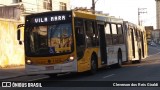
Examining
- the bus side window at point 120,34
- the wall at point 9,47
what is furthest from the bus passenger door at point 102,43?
the wall at point 9,47

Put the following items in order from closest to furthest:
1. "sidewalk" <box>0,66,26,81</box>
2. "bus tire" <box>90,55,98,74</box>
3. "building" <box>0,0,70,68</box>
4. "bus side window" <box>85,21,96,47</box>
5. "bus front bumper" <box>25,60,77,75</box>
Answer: "bus front bumper" <box>25,60,77,75</box>, "bus side window" <box>85,21,96,47</box>, "bus tire" <box>90,55,98,74</box>, "sidewalk" <box>0,66,26,81</box>, "building" <box>0,0,70,68</box>

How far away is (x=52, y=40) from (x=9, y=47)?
46.1 feet

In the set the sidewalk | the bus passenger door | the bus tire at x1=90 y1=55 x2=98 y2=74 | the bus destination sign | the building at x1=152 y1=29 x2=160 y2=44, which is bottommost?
the building at x1=152 y1=29 x2=160 y2=44

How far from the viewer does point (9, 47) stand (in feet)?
109

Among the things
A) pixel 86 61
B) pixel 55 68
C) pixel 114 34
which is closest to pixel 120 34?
pixel 114 34

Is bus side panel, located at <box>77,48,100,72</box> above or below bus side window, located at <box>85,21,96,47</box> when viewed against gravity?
below

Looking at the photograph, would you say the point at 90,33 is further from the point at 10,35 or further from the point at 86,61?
the point at 10,35

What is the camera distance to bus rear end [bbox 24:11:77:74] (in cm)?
1980

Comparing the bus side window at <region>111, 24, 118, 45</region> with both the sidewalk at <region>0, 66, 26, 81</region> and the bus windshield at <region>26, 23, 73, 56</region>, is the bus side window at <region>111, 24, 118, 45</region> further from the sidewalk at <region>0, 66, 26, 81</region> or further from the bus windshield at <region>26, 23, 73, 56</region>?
the bus windshield at <region>26, 23, 73, 56</region>

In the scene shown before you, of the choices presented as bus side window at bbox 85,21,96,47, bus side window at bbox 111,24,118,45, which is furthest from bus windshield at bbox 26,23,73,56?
bus side window at bbox 111,24,118,45

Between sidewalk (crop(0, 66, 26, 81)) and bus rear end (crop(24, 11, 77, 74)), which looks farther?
sidewalk (crop(0, 66, 26, 81))

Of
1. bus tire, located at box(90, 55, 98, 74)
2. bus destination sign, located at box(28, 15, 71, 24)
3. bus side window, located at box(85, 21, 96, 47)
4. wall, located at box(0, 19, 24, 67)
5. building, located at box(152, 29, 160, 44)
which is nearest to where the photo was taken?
bus destination sign, located at box(28, 15, 71, 24)

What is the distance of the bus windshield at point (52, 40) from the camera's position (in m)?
19.9


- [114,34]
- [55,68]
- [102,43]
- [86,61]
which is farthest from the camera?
[114,34]
